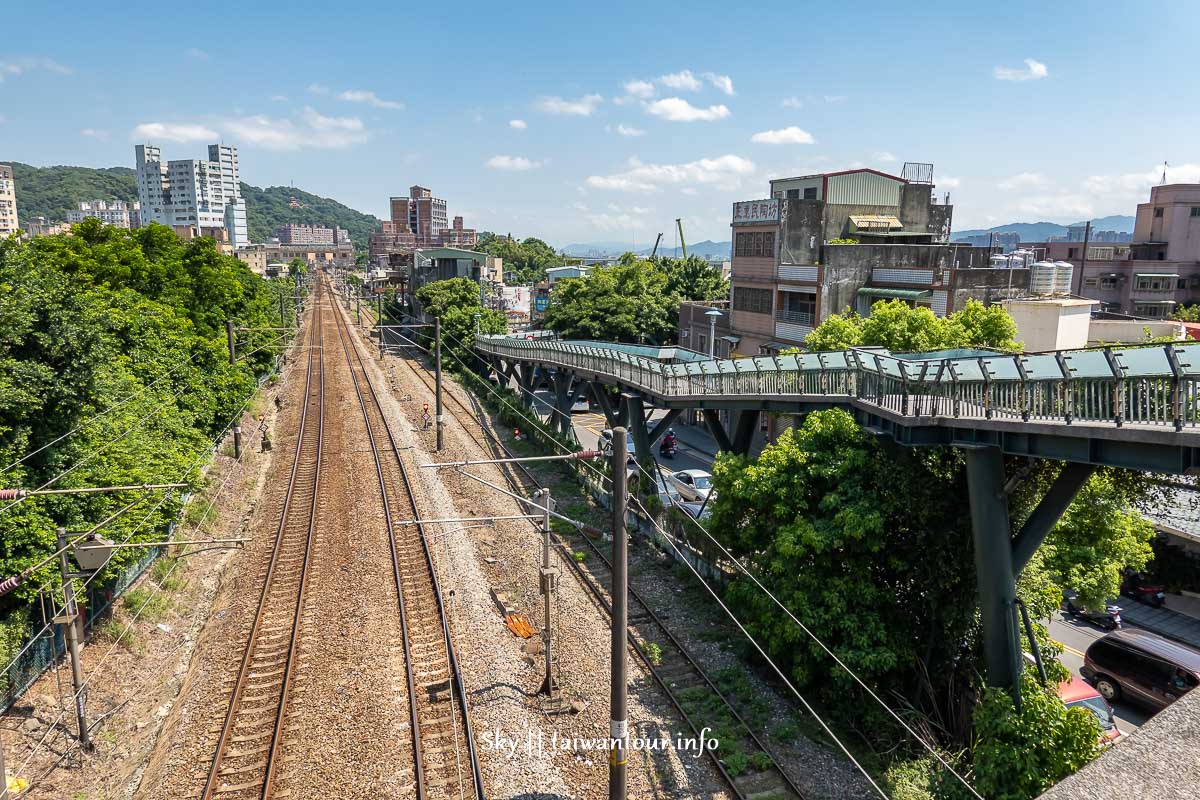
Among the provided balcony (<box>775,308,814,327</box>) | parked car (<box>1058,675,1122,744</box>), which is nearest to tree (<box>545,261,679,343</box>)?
balcony (<box>775,308,814,327</box>)

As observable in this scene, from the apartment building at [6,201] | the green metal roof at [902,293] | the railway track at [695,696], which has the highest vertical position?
the apartment building at [6,201]

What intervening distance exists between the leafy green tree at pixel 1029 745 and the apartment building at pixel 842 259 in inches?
953

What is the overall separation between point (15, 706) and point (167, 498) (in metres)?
6.91

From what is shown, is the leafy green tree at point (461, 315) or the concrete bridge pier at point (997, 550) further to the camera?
the leafy green tree at point (461, 315)

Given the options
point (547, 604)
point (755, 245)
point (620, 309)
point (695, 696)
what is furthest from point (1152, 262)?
point (547, 604)

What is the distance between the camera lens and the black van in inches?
685

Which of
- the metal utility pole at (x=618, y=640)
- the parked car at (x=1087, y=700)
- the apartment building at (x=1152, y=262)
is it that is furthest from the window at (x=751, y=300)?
the apartment building at (x=1152, y=262)

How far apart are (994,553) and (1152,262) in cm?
5640

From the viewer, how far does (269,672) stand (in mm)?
16562

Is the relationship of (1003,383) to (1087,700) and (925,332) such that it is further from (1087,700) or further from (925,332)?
(925,332)

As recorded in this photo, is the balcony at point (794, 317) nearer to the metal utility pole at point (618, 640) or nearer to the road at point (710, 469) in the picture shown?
the road at point (710, 469)

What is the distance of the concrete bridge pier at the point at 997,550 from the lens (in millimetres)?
13250

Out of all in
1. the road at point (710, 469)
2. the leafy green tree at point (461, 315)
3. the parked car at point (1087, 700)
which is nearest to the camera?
the parked car at point (1087, 700)

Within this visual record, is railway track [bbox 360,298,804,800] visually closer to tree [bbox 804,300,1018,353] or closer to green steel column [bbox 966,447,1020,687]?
green steel column [bbox 966,447,1020,687]
